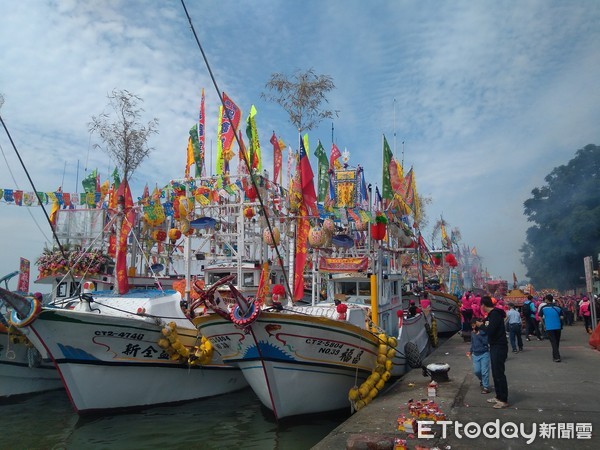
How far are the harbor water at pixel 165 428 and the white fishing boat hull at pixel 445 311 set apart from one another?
42.3ft

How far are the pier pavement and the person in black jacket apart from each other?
25cm

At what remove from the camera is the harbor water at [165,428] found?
897 centimetres

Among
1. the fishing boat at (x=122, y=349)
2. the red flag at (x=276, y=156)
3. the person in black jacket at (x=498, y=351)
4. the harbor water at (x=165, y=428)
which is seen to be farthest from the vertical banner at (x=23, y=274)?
the person in black jacket at (x=498, y=351)

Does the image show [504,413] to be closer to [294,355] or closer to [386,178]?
[294,355]

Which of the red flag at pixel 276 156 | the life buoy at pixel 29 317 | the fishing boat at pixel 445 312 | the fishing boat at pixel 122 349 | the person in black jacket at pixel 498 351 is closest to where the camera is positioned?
the person in black jacket at pixel 498 351

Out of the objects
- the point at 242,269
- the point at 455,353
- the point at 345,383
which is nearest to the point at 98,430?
the point at 345,383

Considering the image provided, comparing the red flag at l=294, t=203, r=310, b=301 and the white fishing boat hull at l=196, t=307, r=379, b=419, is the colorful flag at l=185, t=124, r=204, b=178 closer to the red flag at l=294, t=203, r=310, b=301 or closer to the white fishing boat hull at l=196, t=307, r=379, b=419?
the red flag at l=294, t=203, r=310, b=301

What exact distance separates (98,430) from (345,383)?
5.42 meters

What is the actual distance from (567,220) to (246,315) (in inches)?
1272

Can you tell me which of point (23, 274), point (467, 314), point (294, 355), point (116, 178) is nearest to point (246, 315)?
point (294, 355)

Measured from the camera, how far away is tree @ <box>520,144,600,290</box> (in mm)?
32281

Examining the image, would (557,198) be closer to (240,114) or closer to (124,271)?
(240,114)

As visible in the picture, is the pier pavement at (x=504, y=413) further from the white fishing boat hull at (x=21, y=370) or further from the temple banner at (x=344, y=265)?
the white fishing boat hull at (x=21, y=370)

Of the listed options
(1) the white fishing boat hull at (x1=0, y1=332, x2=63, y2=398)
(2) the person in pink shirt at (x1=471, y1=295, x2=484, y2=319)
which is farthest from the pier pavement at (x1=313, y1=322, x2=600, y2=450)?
(1) the white fishing boat hull at (x1=0, y1=332, x2=63, y2=398)
